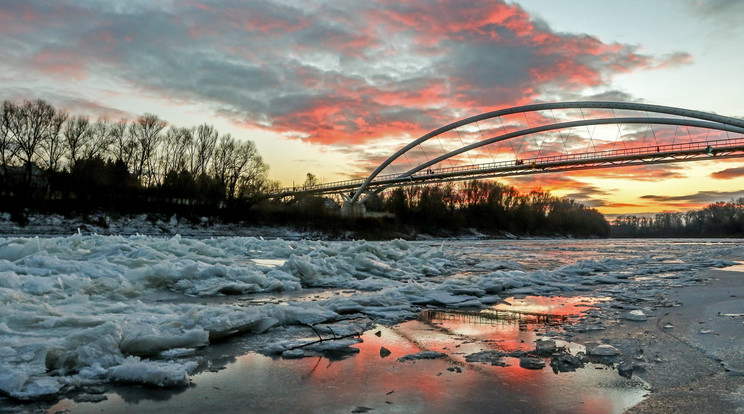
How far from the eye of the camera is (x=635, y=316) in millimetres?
4992

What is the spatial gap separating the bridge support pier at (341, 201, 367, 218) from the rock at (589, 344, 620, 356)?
5580 centimetres

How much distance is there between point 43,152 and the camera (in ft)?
151

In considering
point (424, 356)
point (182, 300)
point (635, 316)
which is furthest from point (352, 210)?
point (424, 356)

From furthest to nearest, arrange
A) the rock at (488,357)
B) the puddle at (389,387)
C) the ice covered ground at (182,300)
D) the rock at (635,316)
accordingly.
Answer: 1. the rock at (635,316)
2. the rock at (488,357)
3. the ice covered ground at (182,300)
4. the puddle at (389,387)

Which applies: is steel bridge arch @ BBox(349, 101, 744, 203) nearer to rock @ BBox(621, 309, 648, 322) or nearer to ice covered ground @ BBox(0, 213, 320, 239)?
ice covered ground @ BBox(0, 213, 320, 239)

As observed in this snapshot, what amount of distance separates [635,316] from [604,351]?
187 centimetres

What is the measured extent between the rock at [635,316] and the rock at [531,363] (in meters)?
2.19

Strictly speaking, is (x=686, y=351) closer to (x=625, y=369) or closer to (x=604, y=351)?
(x=604, y=351)

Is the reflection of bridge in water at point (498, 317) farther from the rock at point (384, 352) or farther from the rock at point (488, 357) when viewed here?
the rock at point (384, 352)

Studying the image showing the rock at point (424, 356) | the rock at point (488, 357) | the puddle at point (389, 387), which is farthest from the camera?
the rock at point (424, 356)

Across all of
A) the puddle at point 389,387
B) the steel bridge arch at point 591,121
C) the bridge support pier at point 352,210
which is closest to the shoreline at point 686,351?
the puddle at point 389,387

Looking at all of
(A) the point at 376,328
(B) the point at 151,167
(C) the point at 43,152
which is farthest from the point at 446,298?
(B) the point at 151,167

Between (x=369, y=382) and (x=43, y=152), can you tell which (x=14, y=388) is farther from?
(x=43, y=152)

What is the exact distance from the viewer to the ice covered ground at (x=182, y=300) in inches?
120
